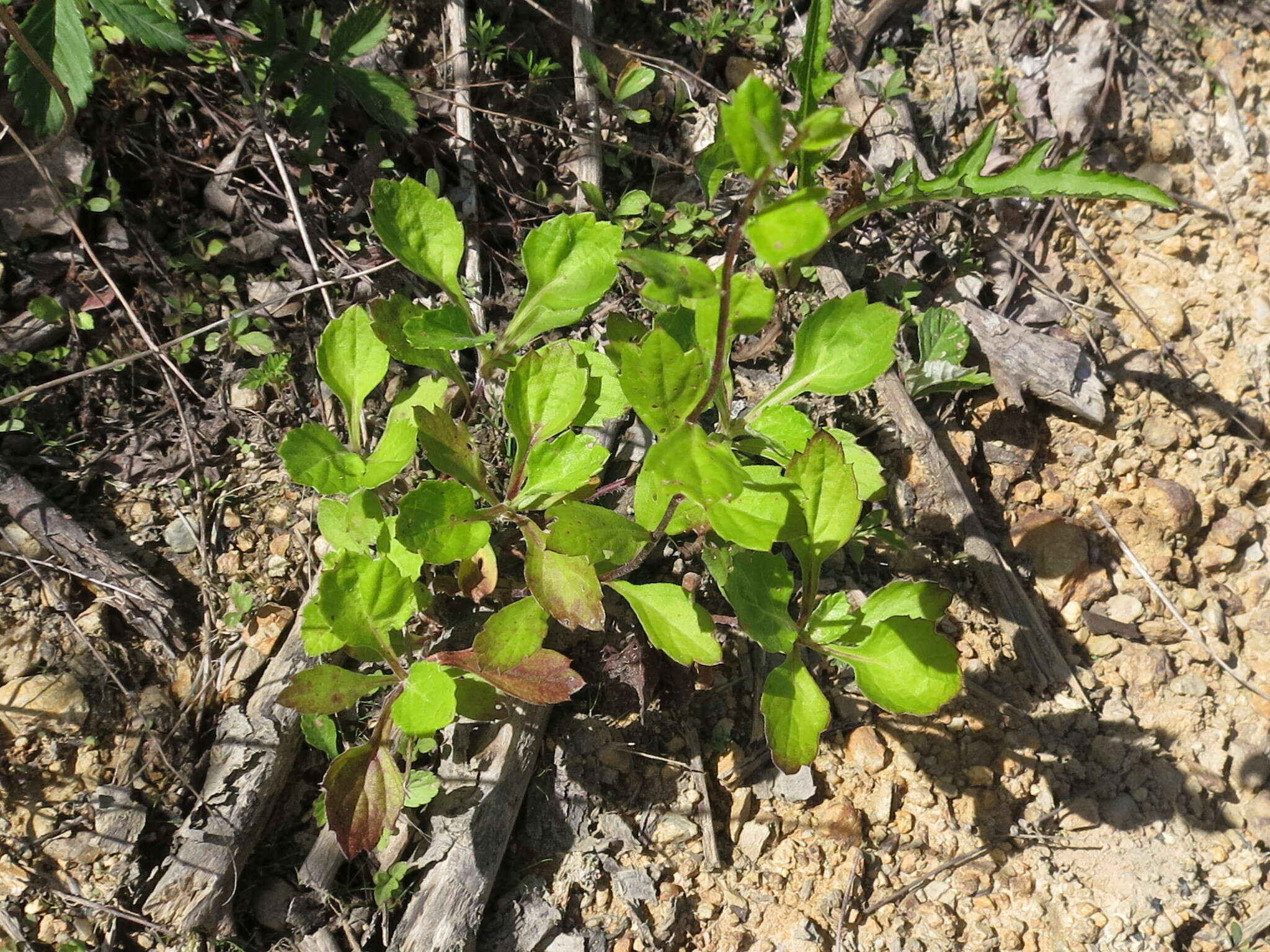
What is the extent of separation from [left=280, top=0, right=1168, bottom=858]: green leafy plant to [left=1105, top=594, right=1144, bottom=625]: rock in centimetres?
114

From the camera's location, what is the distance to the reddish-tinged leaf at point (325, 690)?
1.95 m

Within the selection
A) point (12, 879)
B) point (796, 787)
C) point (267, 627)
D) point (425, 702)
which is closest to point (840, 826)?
point (796, 787)

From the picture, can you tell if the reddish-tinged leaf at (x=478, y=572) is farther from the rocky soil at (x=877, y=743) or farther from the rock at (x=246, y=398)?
the rock at (x=246, y=398)

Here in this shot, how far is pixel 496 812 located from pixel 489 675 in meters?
0.43

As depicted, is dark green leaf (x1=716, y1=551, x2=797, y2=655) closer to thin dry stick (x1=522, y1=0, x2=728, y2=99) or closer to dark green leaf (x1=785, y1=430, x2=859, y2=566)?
dark green leaf (x1=785, y1=430, x2=859, y2=566)

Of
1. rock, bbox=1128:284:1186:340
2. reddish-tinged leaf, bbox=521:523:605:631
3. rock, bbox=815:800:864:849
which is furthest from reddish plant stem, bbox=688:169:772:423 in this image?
rock, bbox=1128:284:1186:340

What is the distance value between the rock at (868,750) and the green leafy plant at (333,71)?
218 cm

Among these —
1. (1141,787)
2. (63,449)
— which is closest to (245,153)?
(63,449)

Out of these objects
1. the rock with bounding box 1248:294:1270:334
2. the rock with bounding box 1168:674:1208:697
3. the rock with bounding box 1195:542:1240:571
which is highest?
the rock with bounding box 1248:294:1270:334

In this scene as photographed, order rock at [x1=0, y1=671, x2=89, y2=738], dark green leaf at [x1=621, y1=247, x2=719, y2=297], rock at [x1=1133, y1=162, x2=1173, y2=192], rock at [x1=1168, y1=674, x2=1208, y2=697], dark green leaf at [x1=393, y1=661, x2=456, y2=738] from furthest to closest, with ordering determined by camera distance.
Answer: rock at [x1=1133, y1=162, x2=1173, y2=192], rock at [x1=1168, y1=674, x2=1208, y2=697], rock at [x1=0, y1=671, x2=89, y2=738], dark green leaf at [x1=393, y1=661, x2=456, y2=738], dark green leaf at [x1=621, y1=247, x2=719, y2=297]

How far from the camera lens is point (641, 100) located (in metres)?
3.11

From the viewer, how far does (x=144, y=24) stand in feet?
7.43

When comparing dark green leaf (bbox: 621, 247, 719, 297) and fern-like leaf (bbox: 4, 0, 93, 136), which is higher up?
dark green leaf (bbox: 621, 247, 719, 297)

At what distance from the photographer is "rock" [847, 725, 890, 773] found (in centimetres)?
245
